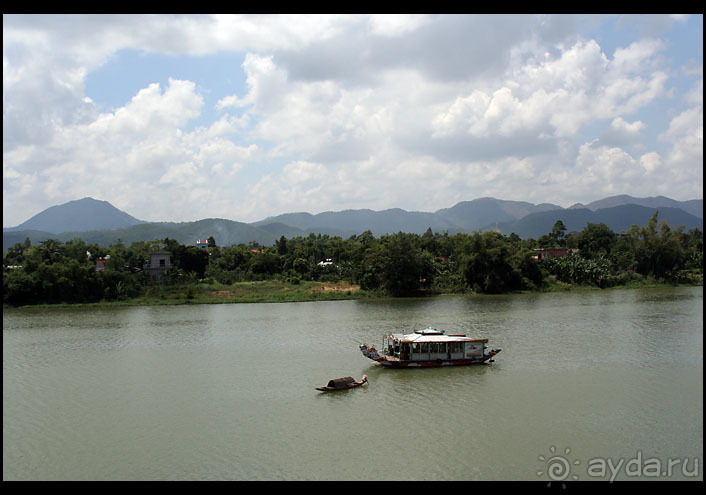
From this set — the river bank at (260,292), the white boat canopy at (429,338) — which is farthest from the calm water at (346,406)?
the river bank at (260,292)

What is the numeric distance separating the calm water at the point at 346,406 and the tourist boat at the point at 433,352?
1.36 ft

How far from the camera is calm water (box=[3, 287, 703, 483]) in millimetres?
10891

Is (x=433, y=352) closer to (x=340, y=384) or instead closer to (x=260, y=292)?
(x=340, y=384)

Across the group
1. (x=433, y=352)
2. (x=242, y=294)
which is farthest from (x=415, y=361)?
(x=242, y=294)

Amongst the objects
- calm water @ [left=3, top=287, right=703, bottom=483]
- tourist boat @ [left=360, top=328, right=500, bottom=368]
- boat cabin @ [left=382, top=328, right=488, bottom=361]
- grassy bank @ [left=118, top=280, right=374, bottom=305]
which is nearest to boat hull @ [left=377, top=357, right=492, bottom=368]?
tourist boat @ [left=360, top=328, right=500, bottom=368]

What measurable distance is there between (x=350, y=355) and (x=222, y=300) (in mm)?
21636

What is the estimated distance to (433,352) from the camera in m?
18.4

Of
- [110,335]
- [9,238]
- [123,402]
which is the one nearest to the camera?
[123,402]

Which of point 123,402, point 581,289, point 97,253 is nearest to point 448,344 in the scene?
point 123,402

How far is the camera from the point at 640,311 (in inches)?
1175

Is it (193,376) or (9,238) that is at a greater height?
(9,238)

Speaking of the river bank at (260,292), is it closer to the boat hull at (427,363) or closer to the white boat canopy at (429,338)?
the white boat canopy at (429,338)

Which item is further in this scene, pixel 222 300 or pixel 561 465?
pixel 222 300

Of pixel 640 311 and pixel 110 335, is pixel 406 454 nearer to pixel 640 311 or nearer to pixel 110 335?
pixel 110 335
